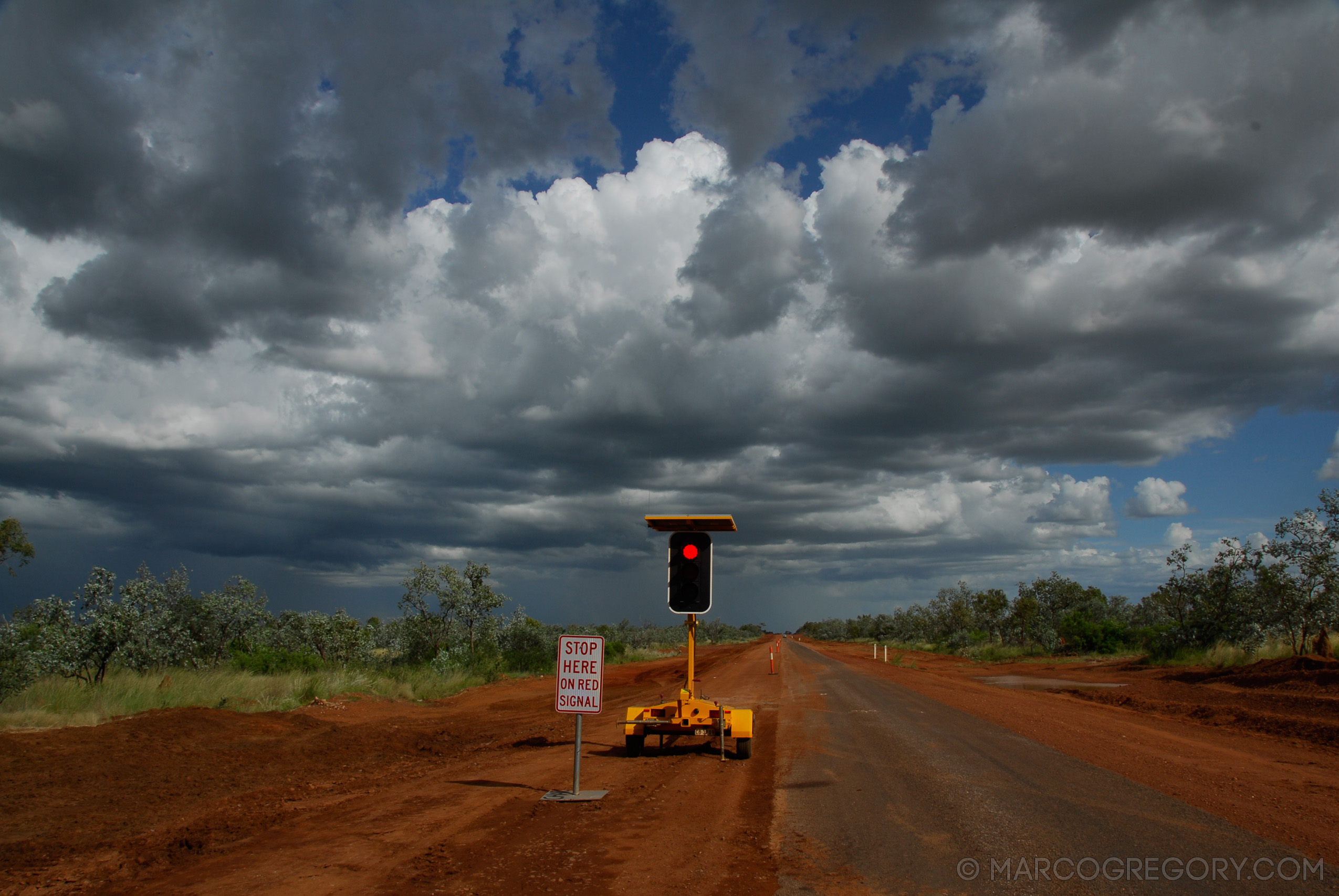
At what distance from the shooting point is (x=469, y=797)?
29.1 feet

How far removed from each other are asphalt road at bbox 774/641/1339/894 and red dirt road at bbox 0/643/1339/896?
0.87ft

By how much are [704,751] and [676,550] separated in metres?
3.56

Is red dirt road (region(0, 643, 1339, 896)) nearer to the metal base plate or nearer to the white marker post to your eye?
the metal base plate

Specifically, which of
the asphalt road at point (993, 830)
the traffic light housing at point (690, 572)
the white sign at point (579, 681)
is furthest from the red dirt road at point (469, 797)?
the traffic light housing at point (690, 572)

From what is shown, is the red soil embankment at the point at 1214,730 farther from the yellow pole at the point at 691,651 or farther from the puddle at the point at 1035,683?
the yellow pole at the point at 691,651

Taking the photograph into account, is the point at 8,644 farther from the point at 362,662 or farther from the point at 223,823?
the point at 362,662

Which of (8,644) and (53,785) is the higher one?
(8,644)

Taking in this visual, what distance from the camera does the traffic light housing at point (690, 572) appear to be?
34.2ft

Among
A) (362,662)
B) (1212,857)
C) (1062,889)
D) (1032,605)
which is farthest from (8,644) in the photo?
(1032,605)

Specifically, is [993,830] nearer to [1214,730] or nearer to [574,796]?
[574,796]

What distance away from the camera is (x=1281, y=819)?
763 cm

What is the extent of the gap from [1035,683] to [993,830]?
80.2 ft

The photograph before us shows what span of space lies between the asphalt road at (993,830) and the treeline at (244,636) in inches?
669

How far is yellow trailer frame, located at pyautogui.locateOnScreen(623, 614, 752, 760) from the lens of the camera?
1103 centimetres
